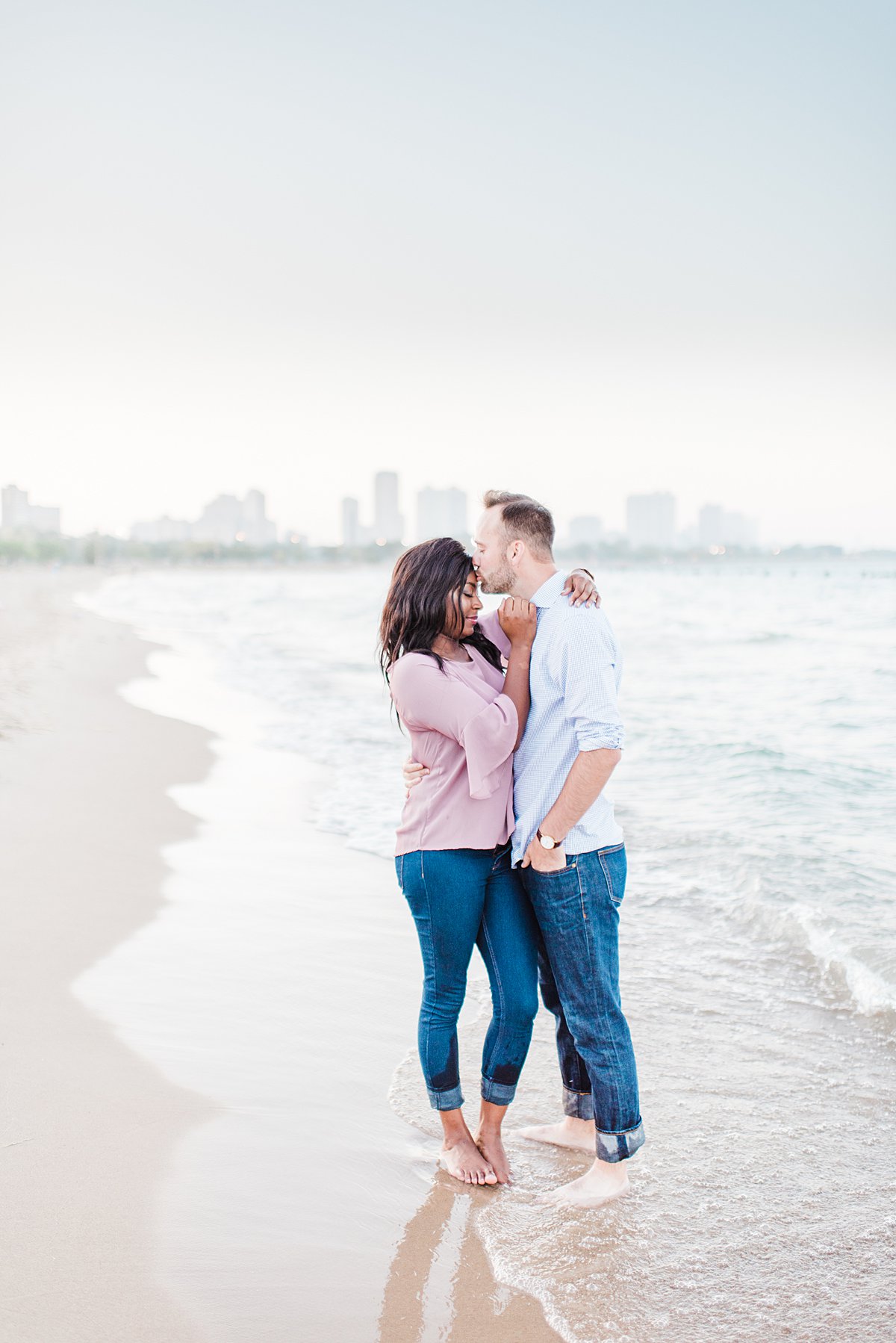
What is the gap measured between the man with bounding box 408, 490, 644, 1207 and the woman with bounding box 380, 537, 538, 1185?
0.07 meters

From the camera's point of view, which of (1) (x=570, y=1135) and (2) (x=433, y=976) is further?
(1) (x=570, y=1135)

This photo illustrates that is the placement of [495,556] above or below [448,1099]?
above

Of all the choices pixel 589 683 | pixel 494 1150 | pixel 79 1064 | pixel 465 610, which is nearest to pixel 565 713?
pixel 589 683

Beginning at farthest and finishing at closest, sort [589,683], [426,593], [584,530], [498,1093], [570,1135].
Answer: [584,530] → [570,1135] → [498,1093] → [426,593] → [589,683]

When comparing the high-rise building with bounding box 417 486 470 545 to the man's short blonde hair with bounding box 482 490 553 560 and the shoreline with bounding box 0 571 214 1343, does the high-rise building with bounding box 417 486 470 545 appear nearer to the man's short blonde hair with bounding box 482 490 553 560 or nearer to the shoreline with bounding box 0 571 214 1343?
the shoreline with bounding box 0 571 214 1343

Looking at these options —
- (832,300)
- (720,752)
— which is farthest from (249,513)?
(720,752)

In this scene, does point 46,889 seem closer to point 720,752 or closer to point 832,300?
point 720,752

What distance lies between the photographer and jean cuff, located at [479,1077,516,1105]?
274 centimetres

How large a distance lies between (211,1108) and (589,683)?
1847 mm

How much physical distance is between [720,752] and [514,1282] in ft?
27.3

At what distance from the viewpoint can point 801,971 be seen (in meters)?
4.55

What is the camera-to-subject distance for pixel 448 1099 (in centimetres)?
271

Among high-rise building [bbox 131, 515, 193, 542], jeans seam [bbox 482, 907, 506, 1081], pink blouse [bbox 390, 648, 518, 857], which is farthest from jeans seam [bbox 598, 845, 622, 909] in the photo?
high-rise building [bbox 131, 515, 193, 542]

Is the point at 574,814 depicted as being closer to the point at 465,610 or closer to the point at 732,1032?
the point at 465,610
